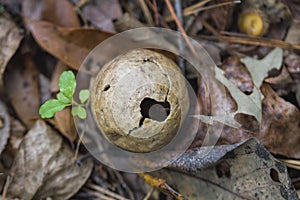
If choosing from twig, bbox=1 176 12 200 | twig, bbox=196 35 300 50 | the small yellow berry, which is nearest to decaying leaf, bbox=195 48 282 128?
twig, bbox=196 35 300 50

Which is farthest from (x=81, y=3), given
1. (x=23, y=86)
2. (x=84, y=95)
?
(x=84, y=95)

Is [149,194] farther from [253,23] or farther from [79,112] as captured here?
[253,23]

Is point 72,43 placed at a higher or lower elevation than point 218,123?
higher

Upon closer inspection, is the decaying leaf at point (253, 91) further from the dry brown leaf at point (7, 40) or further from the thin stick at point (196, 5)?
the dry brown leaf at point (7, 40)

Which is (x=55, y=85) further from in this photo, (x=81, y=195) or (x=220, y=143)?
(x=220, y=143)

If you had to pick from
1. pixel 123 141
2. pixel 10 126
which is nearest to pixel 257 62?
pixel 123 141

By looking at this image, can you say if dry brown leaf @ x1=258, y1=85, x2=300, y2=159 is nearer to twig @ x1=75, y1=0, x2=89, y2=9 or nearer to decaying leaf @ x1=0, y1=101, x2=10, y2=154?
twig @ x1=75, y1=0, x2=89, y2=9
